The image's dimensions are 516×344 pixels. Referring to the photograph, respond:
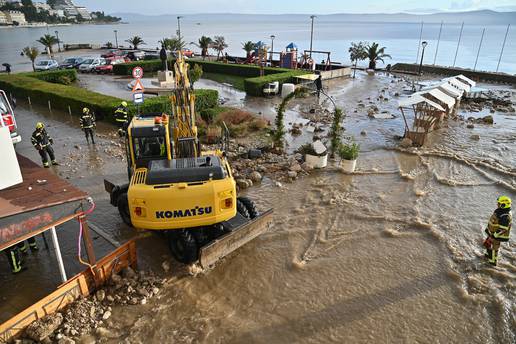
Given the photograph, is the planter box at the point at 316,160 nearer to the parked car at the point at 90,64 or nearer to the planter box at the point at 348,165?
the planter box at the point at 348,165

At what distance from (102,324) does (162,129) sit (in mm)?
4085

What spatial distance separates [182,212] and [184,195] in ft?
1.21

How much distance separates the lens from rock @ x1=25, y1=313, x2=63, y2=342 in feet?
19.3

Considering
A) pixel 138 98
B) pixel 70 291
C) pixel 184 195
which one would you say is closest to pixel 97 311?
pixel 70 291

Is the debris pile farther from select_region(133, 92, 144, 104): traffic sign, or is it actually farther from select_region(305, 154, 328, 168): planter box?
select_region(305, 154, 328, 168): planter box

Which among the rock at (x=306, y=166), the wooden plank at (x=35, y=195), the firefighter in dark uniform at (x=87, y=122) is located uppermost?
the wooden plank at (x=35, y=195)

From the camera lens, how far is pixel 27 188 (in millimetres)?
6316

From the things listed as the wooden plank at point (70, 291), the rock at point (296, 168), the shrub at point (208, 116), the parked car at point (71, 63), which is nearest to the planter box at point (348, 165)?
the rock at point (296, 168)

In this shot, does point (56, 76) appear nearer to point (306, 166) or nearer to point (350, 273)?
point (306, 166)

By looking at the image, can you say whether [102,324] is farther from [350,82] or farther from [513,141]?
[350,82]

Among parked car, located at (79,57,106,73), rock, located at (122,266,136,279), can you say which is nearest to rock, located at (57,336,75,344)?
rock, located at (122,266,136,279)

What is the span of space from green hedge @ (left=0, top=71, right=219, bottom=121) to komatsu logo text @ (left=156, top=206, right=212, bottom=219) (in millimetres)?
11559

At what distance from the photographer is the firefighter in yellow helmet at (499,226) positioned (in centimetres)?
743

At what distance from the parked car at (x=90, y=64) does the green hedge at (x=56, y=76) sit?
5626 millimetres
